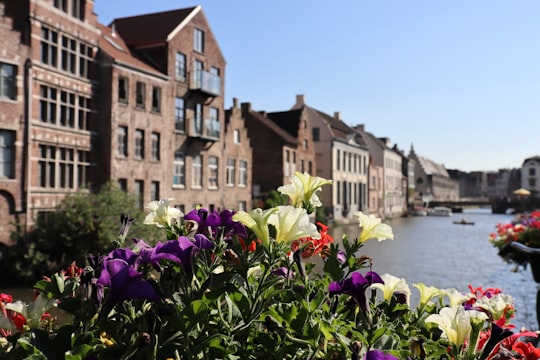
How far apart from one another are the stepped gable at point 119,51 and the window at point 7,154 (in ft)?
21.7

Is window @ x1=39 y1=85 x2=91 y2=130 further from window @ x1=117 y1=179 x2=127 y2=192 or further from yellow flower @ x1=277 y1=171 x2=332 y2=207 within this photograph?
yellow flower @ x1=277 y1=171 x2=332 y2=207

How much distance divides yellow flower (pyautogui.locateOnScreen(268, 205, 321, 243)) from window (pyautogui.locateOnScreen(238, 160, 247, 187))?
33023mm

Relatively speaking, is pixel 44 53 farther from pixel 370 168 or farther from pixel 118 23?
pixel 370 168

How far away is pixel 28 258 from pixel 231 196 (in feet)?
56.6

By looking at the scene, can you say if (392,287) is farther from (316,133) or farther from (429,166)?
(429,166)

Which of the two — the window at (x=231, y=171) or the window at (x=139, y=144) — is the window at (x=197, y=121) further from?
the window at (x=231, y=171)

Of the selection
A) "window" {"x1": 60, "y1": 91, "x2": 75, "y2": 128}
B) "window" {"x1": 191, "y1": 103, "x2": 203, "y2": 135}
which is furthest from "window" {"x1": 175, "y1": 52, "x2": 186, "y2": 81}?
"window" {"x1": 60, "y1": 91, "x2": 75, "y2": 128}

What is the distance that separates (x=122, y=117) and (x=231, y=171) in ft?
36.8

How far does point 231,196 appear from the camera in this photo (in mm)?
33500

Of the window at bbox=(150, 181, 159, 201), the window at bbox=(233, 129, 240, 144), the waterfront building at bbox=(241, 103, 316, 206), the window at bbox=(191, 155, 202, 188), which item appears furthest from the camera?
the waterfront building at bbox=(241, 103, 316, 206)

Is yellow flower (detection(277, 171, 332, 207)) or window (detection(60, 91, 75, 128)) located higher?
window (detection(60, 91, 75, 128))

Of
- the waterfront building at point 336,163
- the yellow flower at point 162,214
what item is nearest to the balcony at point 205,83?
the waterfront building at point 336,163

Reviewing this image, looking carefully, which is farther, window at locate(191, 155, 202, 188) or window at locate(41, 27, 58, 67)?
window at locate(191, 155, 202, 188)

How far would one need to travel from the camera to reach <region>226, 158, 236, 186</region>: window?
33656 millimetres
